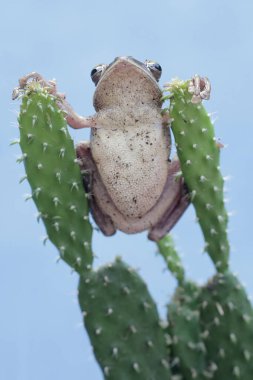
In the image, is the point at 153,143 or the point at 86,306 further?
the point at 153,143

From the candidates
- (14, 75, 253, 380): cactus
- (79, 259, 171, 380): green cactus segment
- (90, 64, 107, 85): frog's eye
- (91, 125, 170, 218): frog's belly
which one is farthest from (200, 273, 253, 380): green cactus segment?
(90, 64, 107, 85): frog's eye

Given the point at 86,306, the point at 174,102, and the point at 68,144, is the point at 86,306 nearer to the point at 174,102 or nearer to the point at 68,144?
the point at 68,144

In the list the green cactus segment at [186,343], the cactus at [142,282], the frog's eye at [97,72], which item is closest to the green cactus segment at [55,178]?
the cactus at [142,282]

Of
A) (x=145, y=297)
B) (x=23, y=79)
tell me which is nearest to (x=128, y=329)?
(x=145, y=297)

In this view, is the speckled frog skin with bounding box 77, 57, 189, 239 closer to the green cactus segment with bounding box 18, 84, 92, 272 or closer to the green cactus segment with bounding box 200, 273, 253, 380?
the green cactus segment with bounding box 18, 84, 92, 272

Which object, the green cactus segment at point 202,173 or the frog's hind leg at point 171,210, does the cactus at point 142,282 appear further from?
the frog's hind leg at point 171,210

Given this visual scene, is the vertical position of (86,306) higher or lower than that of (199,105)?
lower

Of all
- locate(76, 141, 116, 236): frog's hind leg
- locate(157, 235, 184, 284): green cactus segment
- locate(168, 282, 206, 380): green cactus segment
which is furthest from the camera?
locate(157, 235, 184, 284): green cactus segment
